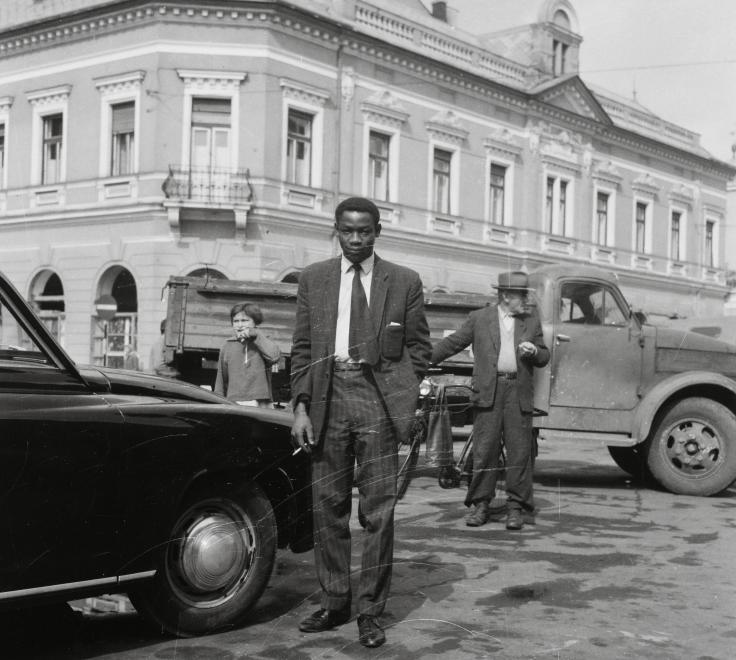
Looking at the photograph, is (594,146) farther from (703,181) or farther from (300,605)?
(300,605)

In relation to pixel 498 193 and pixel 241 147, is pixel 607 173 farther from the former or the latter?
pixel 241 147

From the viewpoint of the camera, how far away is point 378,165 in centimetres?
2791

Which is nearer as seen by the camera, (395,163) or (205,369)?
(205,369)

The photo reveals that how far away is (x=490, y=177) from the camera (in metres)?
31.5

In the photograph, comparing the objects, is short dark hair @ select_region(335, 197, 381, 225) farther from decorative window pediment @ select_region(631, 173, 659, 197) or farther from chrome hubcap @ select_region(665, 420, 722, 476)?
decorative window pediment @ select_region(631, 173, 659, 197)

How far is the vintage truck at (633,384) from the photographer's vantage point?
10.1 metres

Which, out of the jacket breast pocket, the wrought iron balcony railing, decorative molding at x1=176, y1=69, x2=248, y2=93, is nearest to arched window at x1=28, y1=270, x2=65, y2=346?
the wrought iron balcony railing

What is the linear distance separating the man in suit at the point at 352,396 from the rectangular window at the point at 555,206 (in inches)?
1153

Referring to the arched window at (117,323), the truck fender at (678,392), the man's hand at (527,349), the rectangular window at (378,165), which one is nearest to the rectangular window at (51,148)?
the arched window at (117,323)

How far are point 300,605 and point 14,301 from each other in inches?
87.1

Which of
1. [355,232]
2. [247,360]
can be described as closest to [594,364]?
[247,360]

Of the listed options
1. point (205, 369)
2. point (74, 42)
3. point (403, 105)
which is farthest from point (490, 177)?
point (205, 369)

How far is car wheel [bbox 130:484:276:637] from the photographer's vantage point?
4551 millimetres

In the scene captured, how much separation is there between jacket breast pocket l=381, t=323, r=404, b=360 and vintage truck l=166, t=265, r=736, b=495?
522 cm
